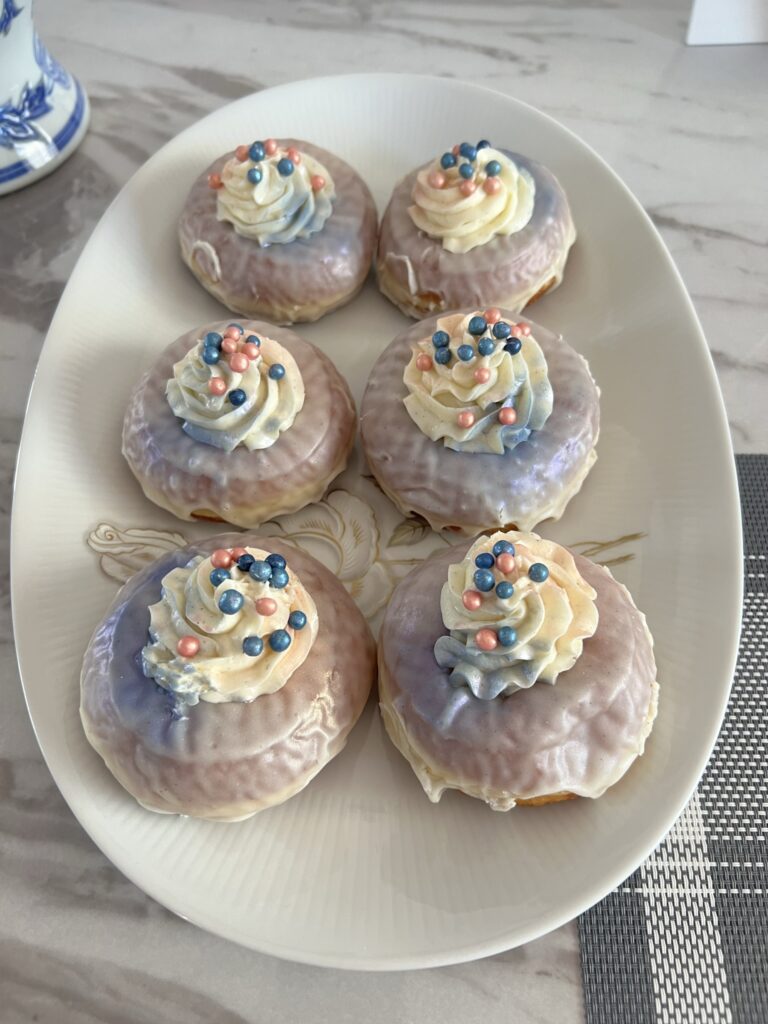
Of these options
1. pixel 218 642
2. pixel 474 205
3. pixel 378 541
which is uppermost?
pixel 474 205

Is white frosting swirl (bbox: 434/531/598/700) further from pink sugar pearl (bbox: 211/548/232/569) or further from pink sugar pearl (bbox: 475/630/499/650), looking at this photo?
pink sugar pearl (bbox: 211/548/232/569)

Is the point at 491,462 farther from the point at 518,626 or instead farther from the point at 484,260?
the point at 484,260

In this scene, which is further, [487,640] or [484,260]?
[484,260]

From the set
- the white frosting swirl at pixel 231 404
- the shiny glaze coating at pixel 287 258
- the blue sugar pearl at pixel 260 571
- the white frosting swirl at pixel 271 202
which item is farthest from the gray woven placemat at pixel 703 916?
the white frosting swirl at pixel 271 202

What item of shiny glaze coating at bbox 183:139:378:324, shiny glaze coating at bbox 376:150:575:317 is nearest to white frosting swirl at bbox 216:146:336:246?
shiny glaze coating at bbox 183:139:378:324

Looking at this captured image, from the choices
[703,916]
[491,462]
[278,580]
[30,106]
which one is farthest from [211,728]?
[30,106]

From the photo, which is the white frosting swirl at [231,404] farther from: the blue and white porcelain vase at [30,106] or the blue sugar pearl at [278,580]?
the blue and white porcelain vase at [30,106]

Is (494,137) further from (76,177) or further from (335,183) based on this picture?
(76,177)
